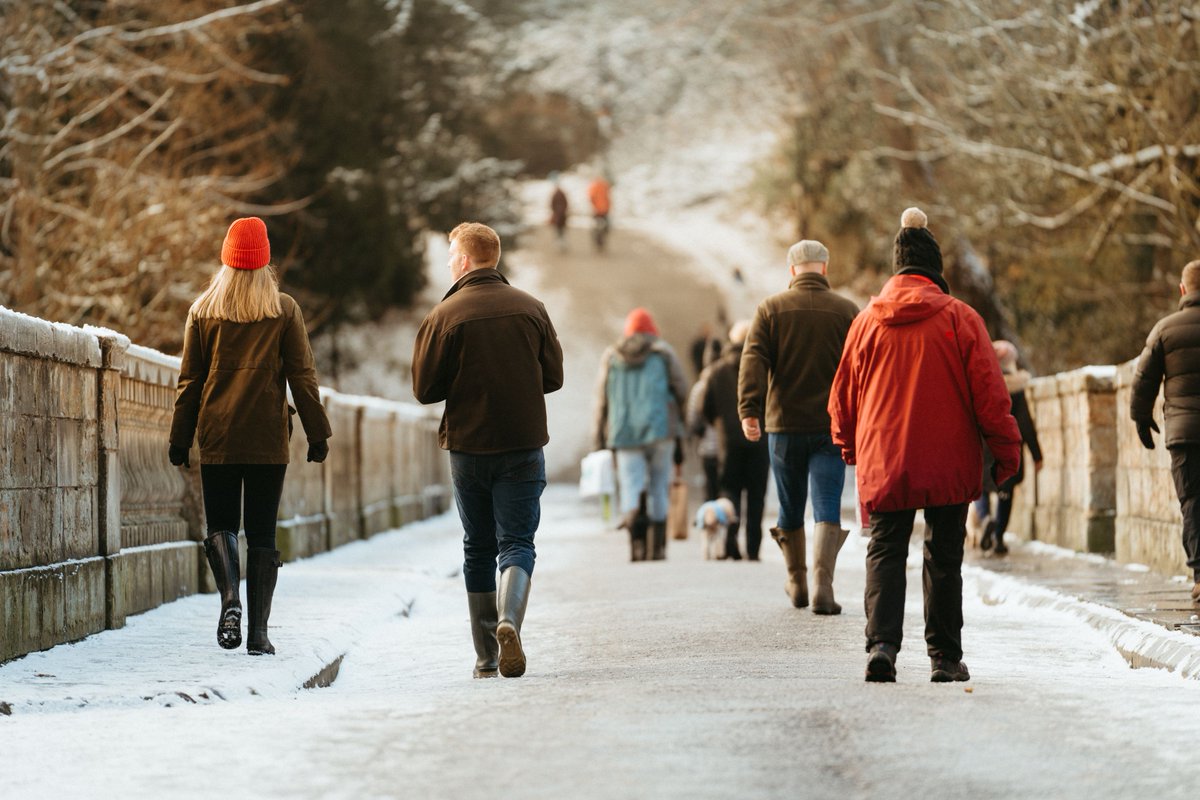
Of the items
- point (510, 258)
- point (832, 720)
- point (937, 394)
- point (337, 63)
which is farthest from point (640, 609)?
point (510, 258)

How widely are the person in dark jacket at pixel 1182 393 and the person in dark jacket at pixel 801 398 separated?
1697 mm

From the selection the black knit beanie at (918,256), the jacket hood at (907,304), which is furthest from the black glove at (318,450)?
the black knit beanie at (918,256)

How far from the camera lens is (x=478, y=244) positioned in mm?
8719

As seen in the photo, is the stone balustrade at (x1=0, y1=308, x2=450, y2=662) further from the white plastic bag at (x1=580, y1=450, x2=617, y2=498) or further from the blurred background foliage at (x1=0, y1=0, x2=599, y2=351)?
the blurred background foliage at (x1=0, y1=0, x2=599, y2=351)

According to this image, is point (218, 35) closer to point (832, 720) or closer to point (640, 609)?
point (640, 609)

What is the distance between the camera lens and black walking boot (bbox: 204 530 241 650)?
912cm

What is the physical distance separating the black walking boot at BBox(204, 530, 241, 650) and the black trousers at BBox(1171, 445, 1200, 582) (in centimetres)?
521

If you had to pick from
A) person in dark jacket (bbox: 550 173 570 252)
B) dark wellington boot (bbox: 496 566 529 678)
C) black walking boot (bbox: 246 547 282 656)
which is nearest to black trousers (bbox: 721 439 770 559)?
black walking boot (bbox: 246 547 282 656)

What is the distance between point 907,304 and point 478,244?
1.91 meters

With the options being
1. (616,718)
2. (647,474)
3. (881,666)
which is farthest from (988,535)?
(616,718)

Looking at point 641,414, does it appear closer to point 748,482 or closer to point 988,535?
point 748,482

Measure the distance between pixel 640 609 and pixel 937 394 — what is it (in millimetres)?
4148

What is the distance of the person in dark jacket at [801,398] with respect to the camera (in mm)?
11000

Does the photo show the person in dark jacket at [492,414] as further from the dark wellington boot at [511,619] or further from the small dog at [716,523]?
the small dog at [716,523]
